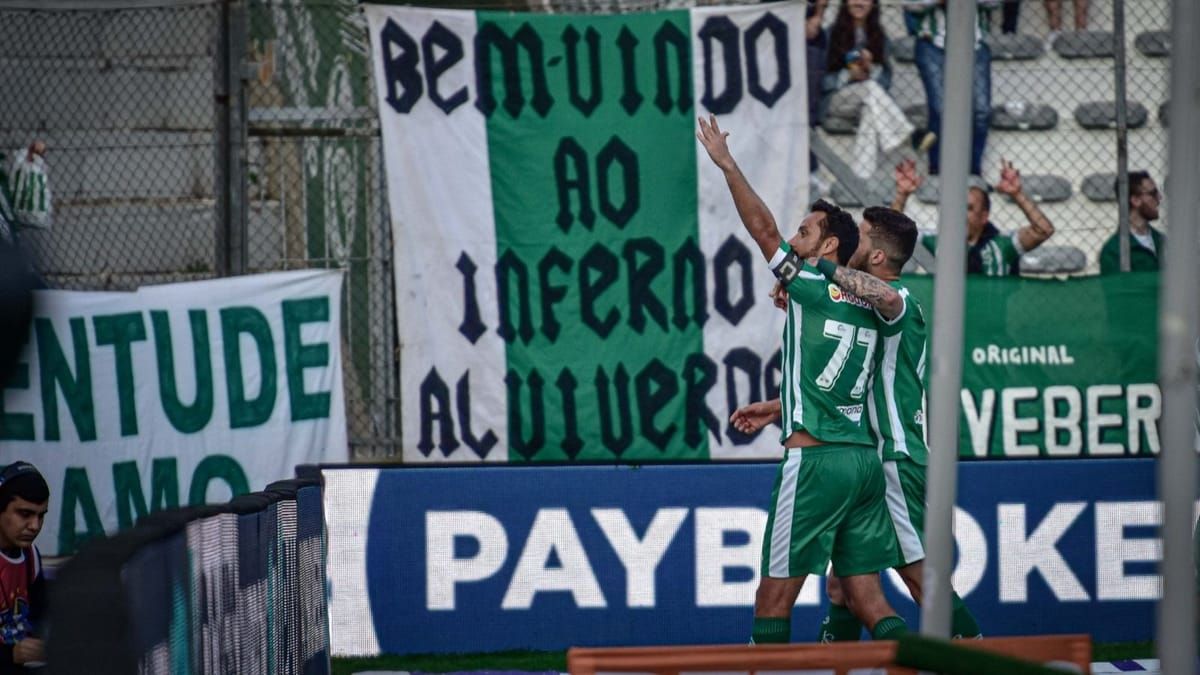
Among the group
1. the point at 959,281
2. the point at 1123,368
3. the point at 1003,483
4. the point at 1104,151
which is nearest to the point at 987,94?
the point at 1104,151

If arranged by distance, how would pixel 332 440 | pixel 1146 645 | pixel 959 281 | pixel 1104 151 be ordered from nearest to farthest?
pixel 959 281 → pixel 1146 645 → pixel 332 440 → pixel 1104 151

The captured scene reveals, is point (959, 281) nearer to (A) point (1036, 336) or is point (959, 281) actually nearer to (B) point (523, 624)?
(B) point (523, 624)

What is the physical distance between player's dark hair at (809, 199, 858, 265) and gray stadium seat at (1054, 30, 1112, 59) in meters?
4.96

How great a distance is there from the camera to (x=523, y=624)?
8695mm

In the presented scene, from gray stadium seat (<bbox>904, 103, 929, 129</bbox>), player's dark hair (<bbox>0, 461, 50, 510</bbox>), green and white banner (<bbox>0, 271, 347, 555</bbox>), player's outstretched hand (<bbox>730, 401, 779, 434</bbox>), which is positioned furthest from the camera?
gray stadium seat (<bbox>904, 103, 929, 129</bbox>)

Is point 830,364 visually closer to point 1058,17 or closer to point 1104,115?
point 1104,115

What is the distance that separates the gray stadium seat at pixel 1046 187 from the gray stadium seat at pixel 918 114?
31.2 inches

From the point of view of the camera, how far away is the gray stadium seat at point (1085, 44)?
11461mm

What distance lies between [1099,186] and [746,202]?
542 centimetres

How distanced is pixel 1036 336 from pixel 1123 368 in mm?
559

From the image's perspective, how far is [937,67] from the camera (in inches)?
448

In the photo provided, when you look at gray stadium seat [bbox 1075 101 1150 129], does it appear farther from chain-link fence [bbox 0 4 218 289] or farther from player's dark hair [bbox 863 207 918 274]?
chain-link fence [bbox 0 4 218 289]

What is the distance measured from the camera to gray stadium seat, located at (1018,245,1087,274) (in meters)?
11.3

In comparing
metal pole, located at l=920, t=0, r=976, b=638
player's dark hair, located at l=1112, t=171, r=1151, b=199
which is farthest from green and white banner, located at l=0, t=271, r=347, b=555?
metal pole, located at l=920, t=0, r=976, b=638
